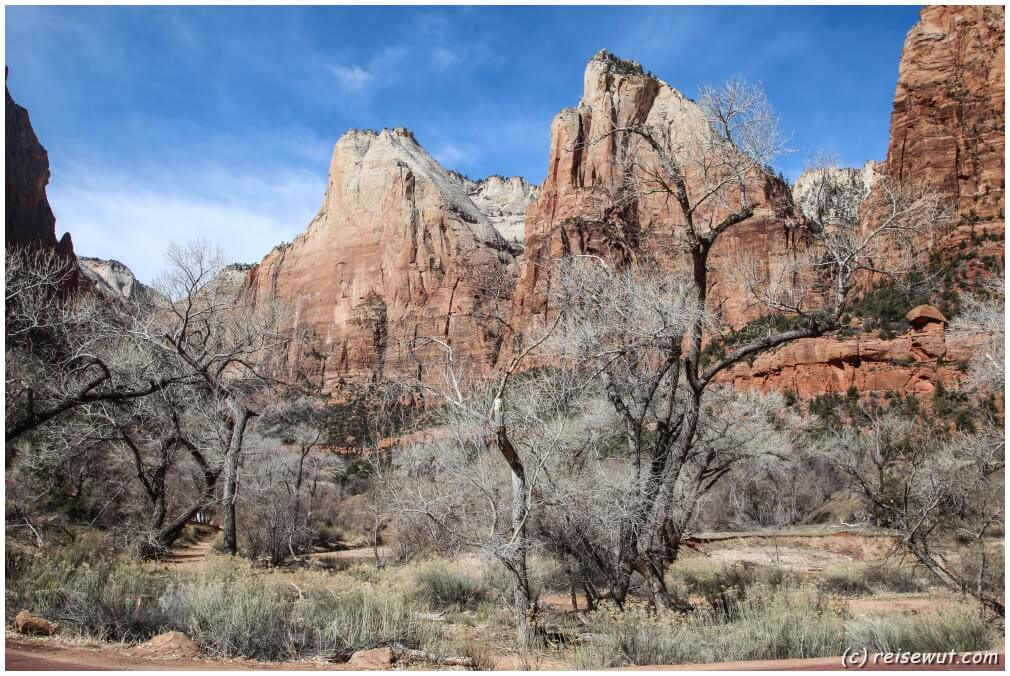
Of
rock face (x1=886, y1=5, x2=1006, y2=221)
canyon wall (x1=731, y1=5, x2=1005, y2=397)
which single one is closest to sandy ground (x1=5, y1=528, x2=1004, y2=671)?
canyon wall (x1=731, y1=5, x2=1005, y2=397)

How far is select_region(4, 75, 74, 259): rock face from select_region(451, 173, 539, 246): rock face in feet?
247

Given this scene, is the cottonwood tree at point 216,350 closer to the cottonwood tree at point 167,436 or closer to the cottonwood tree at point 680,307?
the cottonwood tree at point 167,436

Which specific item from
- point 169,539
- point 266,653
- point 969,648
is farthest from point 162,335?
point 969,648

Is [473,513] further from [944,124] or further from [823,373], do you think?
[944,124]

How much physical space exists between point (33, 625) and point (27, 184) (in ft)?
215

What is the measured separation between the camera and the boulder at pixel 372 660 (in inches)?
223

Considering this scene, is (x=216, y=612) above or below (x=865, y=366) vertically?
below

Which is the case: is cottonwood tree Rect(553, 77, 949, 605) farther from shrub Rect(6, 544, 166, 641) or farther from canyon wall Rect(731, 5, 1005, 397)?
canyon wall Rect(731, 5, 1005, 397)

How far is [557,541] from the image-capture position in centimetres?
771

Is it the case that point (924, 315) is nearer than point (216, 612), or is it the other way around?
point (216, 612)

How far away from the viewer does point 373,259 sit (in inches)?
3403

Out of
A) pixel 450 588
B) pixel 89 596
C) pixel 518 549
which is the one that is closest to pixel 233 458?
pixel 450 588

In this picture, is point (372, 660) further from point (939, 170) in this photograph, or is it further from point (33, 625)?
point (939, 170)

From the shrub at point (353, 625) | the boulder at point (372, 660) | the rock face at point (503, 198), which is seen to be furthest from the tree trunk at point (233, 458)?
the rock face at point (503, 198)
